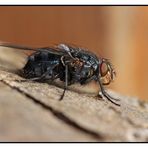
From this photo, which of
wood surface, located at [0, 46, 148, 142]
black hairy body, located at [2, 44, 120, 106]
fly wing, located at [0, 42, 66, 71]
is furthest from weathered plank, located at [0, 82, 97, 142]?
black hairy body, located at [2, 44, 120, 106]

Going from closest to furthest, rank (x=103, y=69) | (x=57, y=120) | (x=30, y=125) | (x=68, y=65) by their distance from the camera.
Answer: (x=30, y=125), (x=57, y=120), (x=68, y=65), (x=103, y=69)

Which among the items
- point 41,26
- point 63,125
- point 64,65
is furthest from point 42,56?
point 41,26

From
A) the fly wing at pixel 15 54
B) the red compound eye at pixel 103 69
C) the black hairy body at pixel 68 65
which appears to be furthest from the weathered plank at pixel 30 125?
the red compound eye at pixel 103 69

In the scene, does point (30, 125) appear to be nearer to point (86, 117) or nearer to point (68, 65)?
point (86, 117)

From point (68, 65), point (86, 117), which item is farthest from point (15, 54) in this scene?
point (86, 117)

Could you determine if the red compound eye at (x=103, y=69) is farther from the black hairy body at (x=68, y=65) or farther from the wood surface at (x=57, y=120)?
the wood surface at (x=57, y=120)

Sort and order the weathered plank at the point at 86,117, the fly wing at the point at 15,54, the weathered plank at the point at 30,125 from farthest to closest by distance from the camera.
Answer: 1. the fly wing at the point at 15,54
2. the weathered plank at the point at 86,117
3. the weathered plank at the point at 30,125

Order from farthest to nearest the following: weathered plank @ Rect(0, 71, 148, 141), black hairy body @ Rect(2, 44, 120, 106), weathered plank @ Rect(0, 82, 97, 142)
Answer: black hairy body @ Rect(2, 44, 120, 106)
weathered plank @ Rect(0, 71, 148, 141)
weathered plank @ Rect(0, 82, 97, 142)

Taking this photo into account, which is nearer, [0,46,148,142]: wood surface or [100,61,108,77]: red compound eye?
[0,46,148,142]: wood surface

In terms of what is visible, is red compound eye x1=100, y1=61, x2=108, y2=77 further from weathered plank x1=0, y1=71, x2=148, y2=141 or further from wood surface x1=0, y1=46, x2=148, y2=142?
wood surface x1=0, y1=46, x2=148, y2=142

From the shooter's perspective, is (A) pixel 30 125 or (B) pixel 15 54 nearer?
(A) pixel 30 125

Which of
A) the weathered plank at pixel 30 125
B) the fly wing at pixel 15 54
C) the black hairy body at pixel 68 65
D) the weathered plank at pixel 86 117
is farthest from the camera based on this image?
the black hairy body at pixel 68 65
